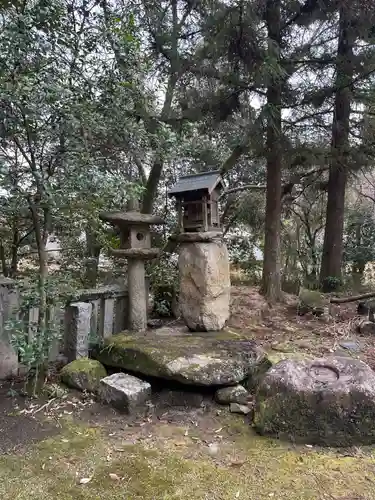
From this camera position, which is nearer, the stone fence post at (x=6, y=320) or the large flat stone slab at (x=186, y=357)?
the large flat stone slab at (x=186, y=357)

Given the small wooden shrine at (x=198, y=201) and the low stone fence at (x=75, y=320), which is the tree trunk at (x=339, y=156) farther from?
the low stone fence at (x=75, y=320)

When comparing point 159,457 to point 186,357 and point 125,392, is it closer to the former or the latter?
point 125,392

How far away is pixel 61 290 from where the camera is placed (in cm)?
346

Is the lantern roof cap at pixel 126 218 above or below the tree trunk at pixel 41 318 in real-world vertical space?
above

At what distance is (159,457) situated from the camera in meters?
2.44

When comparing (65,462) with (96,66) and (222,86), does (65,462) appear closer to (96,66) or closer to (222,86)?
(96,66)

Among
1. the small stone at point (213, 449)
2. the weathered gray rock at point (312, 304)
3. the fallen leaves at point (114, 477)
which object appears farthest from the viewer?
the weathered gray rock at point (312, 304)

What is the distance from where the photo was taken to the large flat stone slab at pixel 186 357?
321 cm

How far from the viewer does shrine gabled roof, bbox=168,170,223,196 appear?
13.8ft

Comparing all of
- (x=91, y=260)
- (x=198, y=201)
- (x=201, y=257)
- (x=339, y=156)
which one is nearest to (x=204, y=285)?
(x=201, y=257)

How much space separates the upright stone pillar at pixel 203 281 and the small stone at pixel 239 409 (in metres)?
1.33

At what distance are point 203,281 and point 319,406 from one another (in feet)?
6.57

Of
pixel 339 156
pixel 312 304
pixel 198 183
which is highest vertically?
pixel 339 156

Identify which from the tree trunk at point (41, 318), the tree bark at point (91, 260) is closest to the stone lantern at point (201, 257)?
the tree trunk at point (41, 318)
